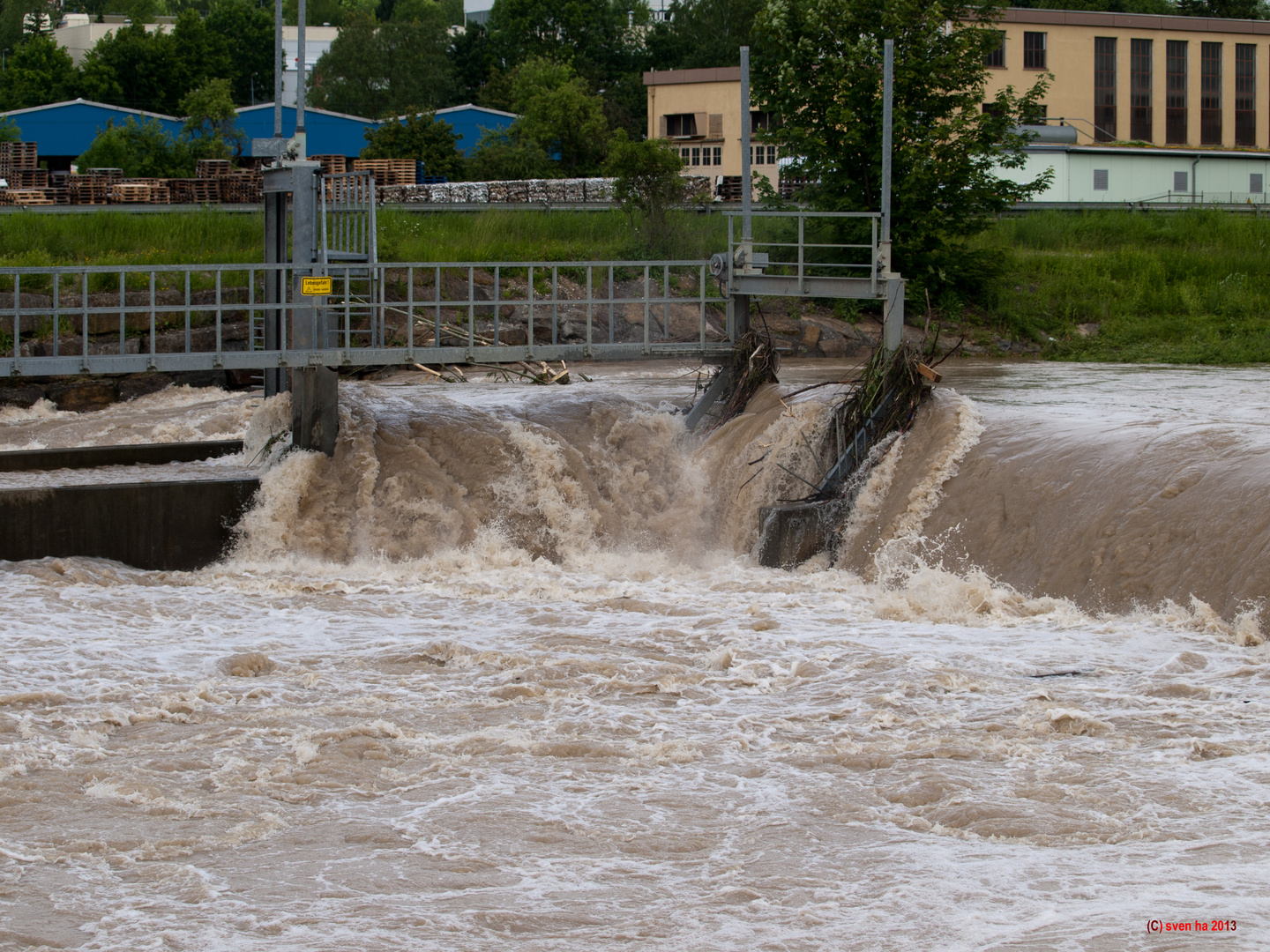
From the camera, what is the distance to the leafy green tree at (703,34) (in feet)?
220

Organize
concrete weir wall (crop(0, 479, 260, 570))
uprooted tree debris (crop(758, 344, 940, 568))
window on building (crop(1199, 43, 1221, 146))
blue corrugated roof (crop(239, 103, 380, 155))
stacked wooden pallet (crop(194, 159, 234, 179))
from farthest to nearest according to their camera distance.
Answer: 1. blue corrugated roof (crop(239, 103, 380, 155))
2. window on building (crop(1199, 43, 1221, 146))
3. stacked wooden pallet (crop(194, 159, 234, 179))
4. uprooted tree debris (crop(758, 344, 940, 568))
5. concrete weir wall (crop(0, 479, 260, 570))

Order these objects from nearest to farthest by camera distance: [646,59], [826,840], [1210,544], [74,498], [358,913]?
1. [358,913]
2. [826,840]
3. [1210,544]
4. [74,498]
5. [646,59]

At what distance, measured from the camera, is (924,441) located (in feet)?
51.5

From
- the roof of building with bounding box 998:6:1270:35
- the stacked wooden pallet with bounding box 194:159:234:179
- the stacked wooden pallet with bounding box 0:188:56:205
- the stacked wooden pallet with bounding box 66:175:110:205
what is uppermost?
the roof of building with bounding box 998:6:1270:35

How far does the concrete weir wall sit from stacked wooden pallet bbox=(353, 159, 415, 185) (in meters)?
29.4

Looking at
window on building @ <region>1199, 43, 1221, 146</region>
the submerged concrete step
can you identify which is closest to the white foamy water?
the submerged concrete step

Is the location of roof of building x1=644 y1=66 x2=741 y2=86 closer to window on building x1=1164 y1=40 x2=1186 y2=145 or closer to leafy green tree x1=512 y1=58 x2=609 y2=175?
leafy green tree x1=512 y1=58 x2=609 y2=175

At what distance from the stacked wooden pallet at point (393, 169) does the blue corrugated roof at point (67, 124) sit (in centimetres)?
1517

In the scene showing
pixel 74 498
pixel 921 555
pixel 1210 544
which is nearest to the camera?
pixel 1210 544

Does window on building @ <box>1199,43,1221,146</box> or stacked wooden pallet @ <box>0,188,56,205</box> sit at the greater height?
window on building @ <box>1199,43,1221,146</box>

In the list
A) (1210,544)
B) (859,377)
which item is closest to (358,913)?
(1210,544)

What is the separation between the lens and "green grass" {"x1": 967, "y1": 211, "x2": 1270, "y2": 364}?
31.8 meters

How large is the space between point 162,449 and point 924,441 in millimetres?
10338

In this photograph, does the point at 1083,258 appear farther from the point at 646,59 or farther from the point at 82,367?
the point at 646,59
